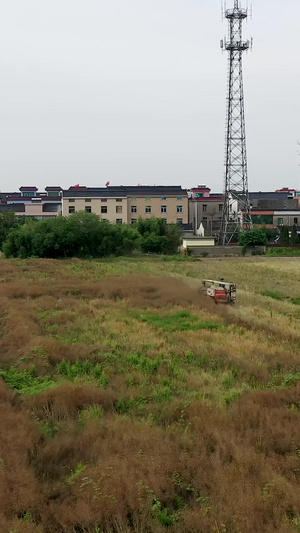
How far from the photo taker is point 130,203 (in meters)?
59.9

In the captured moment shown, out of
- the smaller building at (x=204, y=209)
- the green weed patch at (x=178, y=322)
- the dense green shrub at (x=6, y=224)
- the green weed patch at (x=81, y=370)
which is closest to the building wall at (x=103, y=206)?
the dense green shrub at (x=6, y=224)

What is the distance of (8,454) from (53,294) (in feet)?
42.3

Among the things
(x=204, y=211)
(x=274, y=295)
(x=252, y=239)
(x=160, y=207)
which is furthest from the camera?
(x=204, y=211)

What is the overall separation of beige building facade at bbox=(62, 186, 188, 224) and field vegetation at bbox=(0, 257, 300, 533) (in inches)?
1802

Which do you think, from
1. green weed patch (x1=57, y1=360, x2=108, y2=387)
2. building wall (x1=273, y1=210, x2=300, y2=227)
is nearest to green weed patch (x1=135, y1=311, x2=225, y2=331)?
green weed patch (x1=57, y1=360, x2=108, y2=387)

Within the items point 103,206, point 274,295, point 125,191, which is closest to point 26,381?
point 274,295

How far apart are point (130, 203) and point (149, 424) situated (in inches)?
2143

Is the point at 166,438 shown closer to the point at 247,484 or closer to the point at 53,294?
the point at 247,484

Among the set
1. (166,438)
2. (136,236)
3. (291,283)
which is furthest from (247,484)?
(136,236)

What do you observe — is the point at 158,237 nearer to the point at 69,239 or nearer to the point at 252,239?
the point at 252,239

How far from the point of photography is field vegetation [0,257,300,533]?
4.38 meters

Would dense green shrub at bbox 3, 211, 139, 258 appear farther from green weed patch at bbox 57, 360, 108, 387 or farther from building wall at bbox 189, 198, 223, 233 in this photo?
green weed patch at bbox 57, 360, 108, 387

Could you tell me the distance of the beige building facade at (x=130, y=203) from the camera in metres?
58.3

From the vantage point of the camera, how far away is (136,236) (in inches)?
1671
